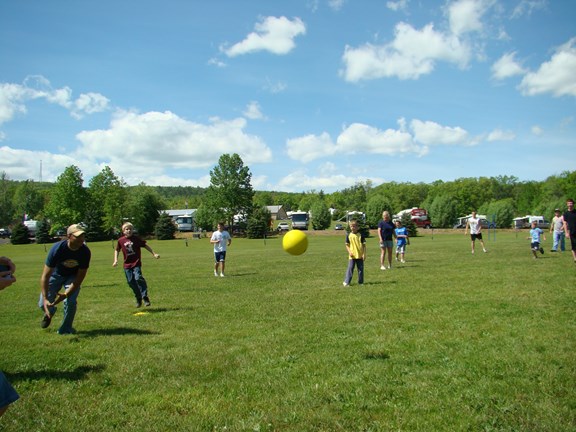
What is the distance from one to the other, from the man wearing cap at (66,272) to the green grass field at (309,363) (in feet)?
1.71

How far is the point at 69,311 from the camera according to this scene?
801 cm

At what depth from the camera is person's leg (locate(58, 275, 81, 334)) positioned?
795 centimetres

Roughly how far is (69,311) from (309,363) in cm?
492

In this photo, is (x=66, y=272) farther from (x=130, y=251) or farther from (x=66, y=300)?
(x=130, y=251)

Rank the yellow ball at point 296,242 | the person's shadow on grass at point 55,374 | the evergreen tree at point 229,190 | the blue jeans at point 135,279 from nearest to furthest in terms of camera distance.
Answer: the person's shadow on grass at point 55,374 < the blue jeans at point 135,279 < the yellow ball at point 296,242 < the evergreen tree at point 229,190

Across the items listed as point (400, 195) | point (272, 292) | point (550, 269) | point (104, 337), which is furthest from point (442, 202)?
point (104, 337)

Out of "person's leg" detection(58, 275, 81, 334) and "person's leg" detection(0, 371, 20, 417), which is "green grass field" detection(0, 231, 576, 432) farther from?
"person's leg" detection(0, 371, 20, 417)

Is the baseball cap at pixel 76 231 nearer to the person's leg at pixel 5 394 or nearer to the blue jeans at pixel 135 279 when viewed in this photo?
Result: the blue jeans at pixel 135 279

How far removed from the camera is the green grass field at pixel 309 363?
14.3 feet

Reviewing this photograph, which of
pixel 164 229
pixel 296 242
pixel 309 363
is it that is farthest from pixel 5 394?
pixel 164 229

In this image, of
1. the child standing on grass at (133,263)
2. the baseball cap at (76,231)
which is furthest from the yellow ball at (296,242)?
the baseball cap at (76,231)

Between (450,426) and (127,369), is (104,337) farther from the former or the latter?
(450,426)

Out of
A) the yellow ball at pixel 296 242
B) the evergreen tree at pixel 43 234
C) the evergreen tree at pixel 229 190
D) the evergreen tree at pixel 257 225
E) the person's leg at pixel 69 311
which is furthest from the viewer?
the evergreen tree at pixel 229 190

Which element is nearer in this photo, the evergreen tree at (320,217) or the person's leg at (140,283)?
the person's leg at (140,283)
